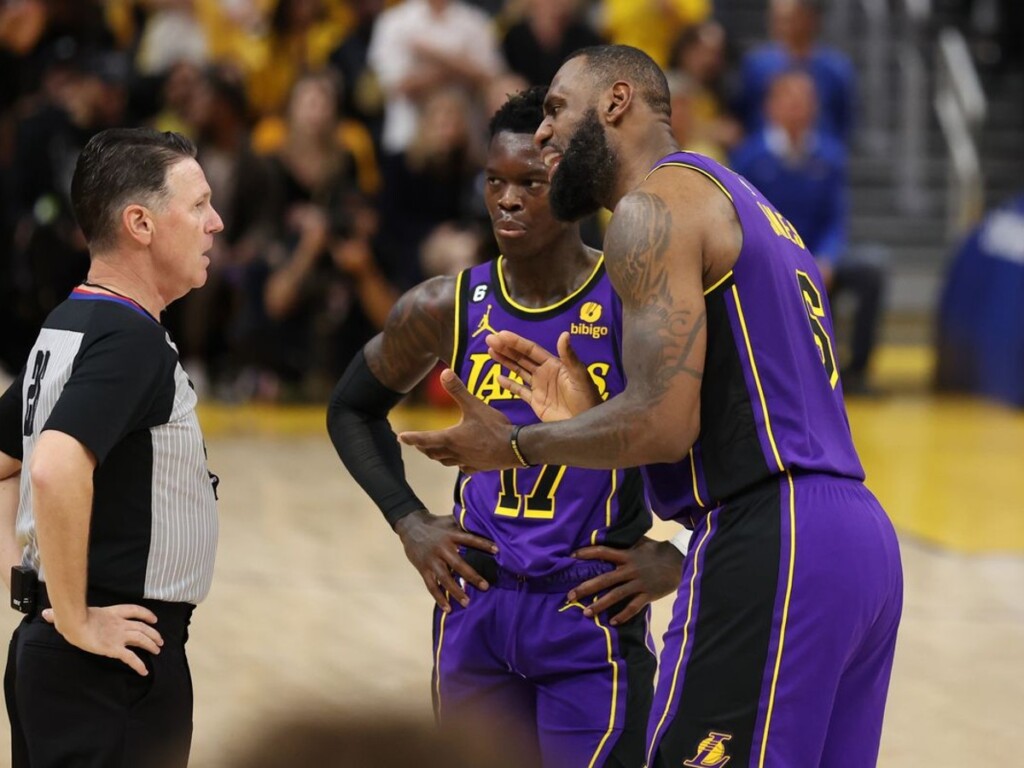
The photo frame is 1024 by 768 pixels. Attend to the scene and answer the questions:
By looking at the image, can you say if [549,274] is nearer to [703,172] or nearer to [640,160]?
[640,160]

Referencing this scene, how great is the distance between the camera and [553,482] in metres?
3.87

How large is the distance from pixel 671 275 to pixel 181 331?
892 cm

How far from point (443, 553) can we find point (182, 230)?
1139mm

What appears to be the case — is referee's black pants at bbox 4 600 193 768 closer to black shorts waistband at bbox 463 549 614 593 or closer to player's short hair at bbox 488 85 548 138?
black shorts waistband at bbox 463 549 614 593

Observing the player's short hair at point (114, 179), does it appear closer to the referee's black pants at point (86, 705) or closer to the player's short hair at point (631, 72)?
the referee's black pants at point (86, 705)

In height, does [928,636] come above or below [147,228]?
below

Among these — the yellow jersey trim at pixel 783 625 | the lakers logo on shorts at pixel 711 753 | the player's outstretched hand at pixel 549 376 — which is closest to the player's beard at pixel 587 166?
the player's outstretched hand at pixel 549 376

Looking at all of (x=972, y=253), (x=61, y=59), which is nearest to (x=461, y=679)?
(x=61, y=59)

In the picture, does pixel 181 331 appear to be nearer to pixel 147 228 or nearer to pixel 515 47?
pixel 515 47

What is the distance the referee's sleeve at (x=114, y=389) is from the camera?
9.73 feet

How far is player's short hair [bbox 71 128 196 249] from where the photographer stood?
3.15 m

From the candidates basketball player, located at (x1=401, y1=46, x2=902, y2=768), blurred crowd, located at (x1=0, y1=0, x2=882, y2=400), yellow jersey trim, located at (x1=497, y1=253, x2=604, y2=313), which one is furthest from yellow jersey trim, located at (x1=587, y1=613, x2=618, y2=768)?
blurred crowd, located at (x1=0, y1=0, x2=882, y2=400)

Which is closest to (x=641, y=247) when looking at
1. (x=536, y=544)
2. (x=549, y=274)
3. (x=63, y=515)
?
(x=549, y=274)

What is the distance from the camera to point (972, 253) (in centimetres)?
1317
